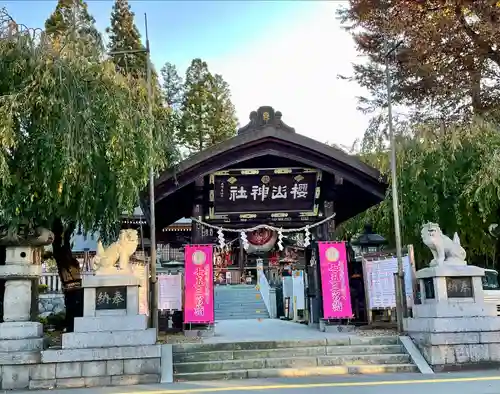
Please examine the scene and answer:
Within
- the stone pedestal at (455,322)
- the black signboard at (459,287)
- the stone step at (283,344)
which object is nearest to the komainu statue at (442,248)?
the stone pedestal at (455,322)

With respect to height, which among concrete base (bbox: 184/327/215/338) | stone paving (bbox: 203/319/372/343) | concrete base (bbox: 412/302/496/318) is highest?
concrete base (bbox: 412/302/496/318)

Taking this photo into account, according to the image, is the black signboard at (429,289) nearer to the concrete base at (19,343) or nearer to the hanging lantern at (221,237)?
the hanging lantern at (221,237)

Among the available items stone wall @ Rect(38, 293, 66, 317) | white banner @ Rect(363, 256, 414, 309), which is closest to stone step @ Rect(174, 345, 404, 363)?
white banner @ Rect(363, 256, 414, 309)

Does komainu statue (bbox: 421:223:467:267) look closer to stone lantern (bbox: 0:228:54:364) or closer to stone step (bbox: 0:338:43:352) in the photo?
stone lantern (bbox: 0:228:54:364)

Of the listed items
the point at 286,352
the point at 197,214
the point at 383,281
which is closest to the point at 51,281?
the point at 197,214

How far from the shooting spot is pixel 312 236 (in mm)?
13781

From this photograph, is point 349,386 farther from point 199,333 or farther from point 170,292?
point 170,292

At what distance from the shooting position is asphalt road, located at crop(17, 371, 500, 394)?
302 inches

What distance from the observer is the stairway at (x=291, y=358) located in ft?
29.9

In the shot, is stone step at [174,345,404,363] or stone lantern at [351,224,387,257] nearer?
stone step at [174,345,404,363]

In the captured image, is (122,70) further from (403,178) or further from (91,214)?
(403,178)

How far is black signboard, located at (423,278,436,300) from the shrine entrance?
127 inches

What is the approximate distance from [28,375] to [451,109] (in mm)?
17089

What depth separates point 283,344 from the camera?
10031 mm
